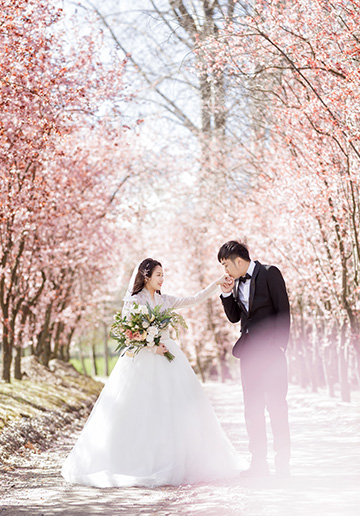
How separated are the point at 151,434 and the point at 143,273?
1.68m

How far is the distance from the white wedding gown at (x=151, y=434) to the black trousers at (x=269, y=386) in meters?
0.66

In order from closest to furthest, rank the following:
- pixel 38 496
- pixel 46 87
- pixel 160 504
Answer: pixel 160 504, pixel 38 496, pixel 46 87

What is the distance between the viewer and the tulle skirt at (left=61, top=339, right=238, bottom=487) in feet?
21.7

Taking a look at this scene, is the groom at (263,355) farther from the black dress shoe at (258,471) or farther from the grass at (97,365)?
the grass at (97,365)

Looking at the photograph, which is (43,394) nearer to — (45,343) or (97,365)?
(45,343)

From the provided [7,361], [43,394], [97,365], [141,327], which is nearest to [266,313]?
[141,327]

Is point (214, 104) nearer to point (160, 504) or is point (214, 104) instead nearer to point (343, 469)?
point (343, 469)

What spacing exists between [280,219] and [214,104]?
13.8 ft

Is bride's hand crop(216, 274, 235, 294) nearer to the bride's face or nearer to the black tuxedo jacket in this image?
the black tuxedo jacket

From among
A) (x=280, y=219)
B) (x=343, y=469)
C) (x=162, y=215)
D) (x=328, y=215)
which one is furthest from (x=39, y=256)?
(x=162, y=215)

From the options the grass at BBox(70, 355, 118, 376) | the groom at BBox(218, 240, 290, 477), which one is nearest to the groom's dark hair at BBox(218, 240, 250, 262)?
the groom at BBox(218, 240, 290, 477)

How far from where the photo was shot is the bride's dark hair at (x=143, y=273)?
7395 millimetres

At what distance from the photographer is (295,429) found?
37.8 ft

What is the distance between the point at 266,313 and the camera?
20.9 feet
